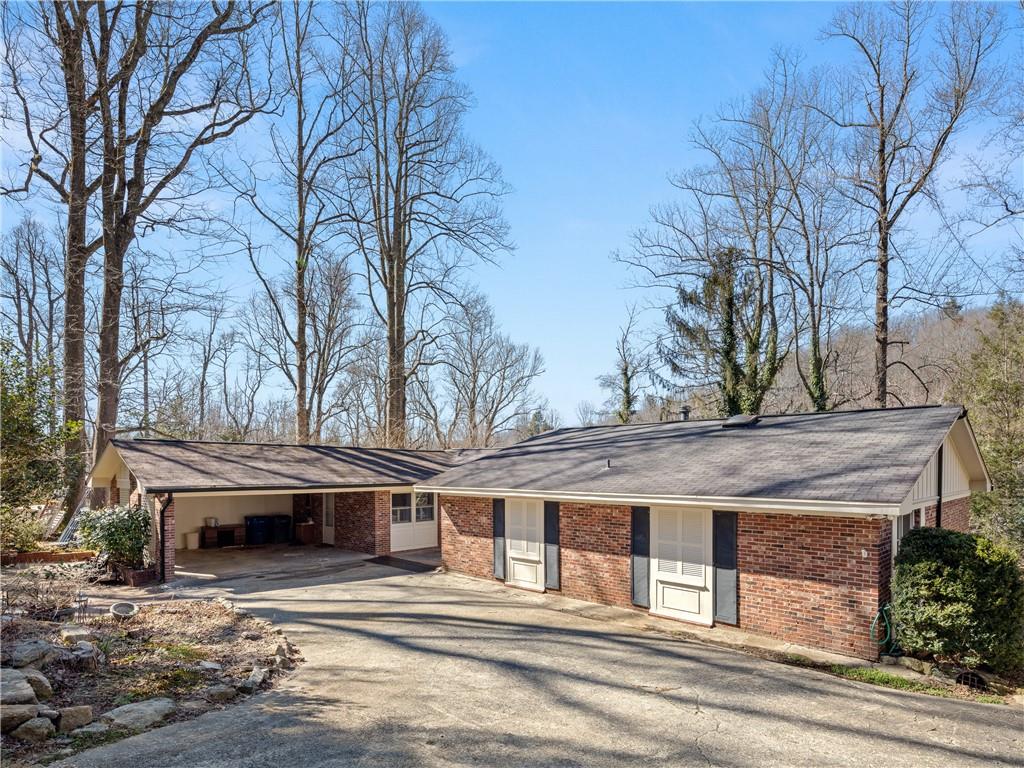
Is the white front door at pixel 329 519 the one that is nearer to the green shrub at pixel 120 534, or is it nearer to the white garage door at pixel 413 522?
the white garage door at pixel 413 522

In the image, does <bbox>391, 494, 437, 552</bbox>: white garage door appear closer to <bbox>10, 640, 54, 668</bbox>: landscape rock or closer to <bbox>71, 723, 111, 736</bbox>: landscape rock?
<bbox>10, 640, 54, 668</bbox>: landscape rock

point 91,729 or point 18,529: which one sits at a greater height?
point 18,529

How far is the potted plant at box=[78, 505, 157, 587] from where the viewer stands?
11.7m

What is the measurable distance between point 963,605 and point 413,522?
39.8 feet

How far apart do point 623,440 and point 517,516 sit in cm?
316

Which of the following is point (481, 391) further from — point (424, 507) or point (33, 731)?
point (33, 731)

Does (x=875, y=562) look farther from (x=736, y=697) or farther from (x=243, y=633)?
(x=243, y=633)

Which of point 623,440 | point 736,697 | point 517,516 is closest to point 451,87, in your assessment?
point 623,440

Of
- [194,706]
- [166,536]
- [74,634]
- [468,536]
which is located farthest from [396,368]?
[194,706]

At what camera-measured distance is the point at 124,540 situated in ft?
38.5

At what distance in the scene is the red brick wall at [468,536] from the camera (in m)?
12.7

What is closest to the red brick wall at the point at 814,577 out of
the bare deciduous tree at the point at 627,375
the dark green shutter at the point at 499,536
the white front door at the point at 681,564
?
the white front door at the point at 681,564

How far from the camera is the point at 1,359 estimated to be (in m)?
11.0

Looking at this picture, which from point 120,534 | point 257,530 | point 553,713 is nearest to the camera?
point 553,713
